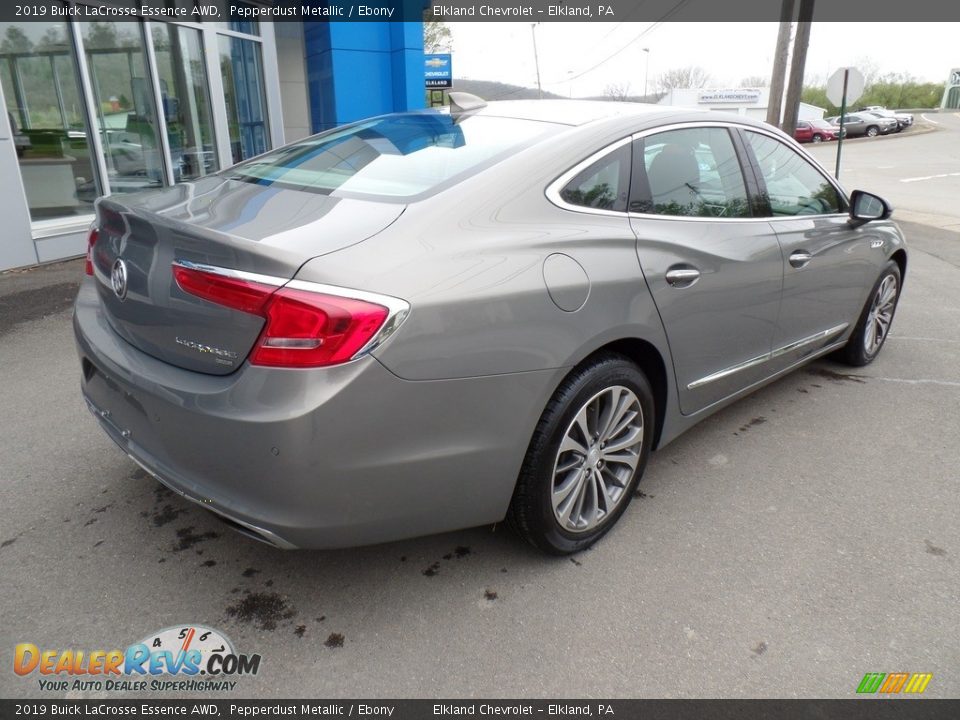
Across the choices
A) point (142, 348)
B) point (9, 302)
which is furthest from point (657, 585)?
point (9, 302)

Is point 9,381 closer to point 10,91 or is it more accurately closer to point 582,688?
point 582,688

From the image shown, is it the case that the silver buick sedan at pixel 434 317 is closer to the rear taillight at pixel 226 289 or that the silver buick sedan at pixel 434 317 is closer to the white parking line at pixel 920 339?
the rear taillight at pixel 226 289

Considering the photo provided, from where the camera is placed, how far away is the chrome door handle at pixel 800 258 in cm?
346

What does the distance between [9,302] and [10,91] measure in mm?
2635

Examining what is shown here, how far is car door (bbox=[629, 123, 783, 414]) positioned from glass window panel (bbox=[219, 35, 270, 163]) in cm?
931

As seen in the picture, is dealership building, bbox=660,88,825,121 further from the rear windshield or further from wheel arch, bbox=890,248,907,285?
the rear windshield

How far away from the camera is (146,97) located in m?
8.91

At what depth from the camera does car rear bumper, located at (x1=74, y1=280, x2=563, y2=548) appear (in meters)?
1.89

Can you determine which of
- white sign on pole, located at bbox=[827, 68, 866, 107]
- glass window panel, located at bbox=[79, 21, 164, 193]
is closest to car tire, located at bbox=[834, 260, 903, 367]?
glass window panel, located at bbox=[79, 21, 164, 193]

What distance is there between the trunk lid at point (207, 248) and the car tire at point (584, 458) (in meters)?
0.87

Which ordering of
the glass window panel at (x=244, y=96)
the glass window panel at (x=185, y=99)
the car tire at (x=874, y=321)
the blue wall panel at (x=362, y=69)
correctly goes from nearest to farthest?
the car tire at (x=874, y=321) < the glass window panel at (x=185, y=99) < the glass window panel at (x=244, y=96) < the blue wall panel at (x=362, y=69)

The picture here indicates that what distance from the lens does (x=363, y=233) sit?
2.06 m

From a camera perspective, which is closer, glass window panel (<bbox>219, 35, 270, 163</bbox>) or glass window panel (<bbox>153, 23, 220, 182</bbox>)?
glass window panel (<bbox>153, 23, 220, 182</bbox>)

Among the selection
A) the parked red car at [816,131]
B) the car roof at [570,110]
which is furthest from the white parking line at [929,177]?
the car roof at [570,110]
